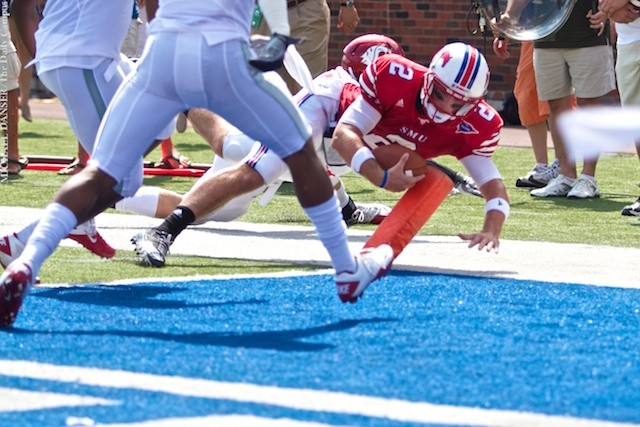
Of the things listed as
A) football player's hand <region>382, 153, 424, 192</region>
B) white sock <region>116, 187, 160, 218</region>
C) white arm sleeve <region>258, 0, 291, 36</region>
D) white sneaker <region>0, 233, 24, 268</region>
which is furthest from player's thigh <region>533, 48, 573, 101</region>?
white arm sleeve <region>258, 0, 291, 36</region>

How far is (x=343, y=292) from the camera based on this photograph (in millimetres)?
6023

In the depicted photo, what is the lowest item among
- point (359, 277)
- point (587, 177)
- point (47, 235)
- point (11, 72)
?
point (587, 177)

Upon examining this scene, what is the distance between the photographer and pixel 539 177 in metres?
11.7

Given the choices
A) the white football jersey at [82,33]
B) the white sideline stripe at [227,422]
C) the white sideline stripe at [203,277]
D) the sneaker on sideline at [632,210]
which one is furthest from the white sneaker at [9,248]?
the sneaker on sideline at [632,210]

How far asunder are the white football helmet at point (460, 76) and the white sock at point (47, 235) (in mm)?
1802

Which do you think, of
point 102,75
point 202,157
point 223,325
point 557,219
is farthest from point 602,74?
point 223,325

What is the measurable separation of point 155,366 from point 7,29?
7724mm

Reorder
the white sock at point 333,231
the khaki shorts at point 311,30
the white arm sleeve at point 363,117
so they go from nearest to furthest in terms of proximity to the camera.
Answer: the white sock at point 333,231
the white arm sleeve at point 363,117
the khaki shorts at point 311,30

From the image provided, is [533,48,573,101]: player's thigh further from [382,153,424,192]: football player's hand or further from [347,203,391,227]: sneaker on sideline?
[382,153,424,192]: football player's hand

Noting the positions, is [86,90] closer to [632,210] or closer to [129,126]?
[129,126]

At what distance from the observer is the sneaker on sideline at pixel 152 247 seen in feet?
24.2

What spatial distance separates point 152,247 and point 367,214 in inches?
90.6

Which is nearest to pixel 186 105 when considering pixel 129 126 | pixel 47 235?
pixel 129 126

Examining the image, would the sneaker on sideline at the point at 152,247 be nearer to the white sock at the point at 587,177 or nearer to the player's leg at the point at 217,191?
the player's leg at the point at 217,191
